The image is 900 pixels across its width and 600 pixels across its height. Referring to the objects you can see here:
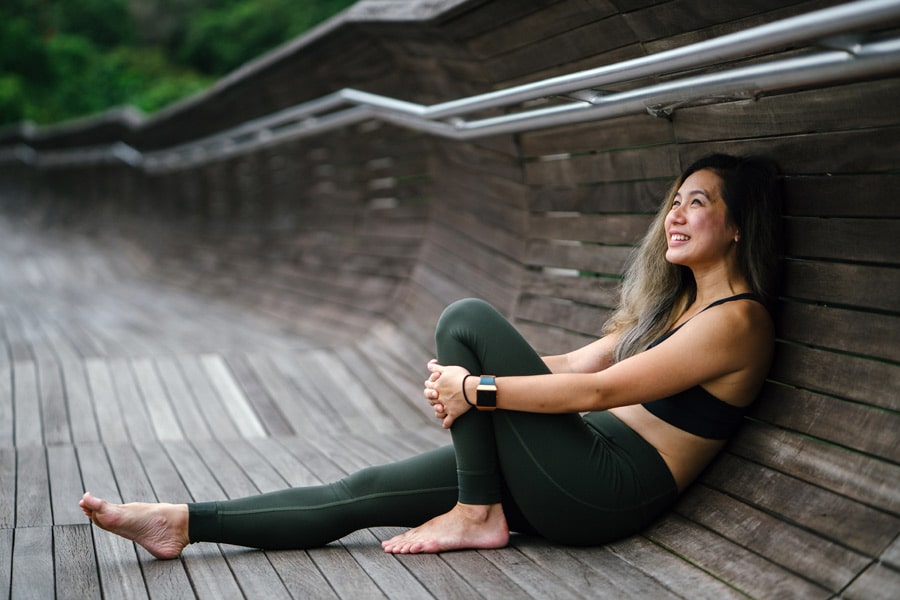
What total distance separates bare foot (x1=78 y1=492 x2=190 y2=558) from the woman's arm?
2.23 feet

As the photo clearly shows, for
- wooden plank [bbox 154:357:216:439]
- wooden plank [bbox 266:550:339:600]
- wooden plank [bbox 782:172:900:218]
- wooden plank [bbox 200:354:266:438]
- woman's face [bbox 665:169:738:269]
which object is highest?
wooden plank [bbox 782:172:900:218]

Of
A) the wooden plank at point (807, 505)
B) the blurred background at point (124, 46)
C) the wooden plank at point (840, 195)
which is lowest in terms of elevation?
the wooden plank at point (807, 505)

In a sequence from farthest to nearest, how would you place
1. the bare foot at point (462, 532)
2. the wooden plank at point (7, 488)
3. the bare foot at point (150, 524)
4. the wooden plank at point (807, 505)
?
the wooden plank at point (7, 488) → the bare foot at point (462, 532) → the bare foot at point (150, 524) → the wooden plank at point (807, 505)

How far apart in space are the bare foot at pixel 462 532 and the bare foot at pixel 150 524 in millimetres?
496

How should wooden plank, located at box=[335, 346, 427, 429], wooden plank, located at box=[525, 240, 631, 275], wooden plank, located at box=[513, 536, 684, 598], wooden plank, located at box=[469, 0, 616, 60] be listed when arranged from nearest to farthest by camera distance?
wooden plank, located at box=[513, 536, 684, 598]
wooden plank, located at box=[469, 0, 616, 60]
wooden plank, located at box=[525, 240, 631, 275]
wooden plank, located at box=[335, 346, 427, 429]

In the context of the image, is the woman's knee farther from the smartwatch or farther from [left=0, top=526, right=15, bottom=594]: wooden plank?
[left=0, top=526, right=15, bottom=594]: wooden plank

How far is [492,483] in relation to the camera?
2393mm

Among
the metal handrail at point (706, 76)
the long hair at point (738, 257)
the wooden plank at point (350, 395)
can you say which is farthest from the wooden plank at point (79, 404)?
the long hair at point (738, 257)

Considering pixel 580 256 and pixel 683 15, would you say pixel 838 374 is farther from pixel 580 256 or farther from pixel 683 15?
pixel 580 256

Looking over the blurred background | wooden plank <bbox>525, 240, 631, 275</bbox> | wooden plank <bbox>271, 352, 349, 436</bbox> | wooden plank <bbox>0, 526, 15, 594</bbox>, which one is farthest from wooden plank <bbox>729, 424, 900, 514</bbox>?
the blurred background

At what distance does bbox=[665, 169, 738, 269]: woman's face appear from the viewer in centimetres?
235

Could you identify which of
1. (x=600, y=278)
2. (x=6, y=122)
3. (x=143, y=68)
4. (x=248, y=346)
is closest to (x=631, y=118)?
(x=600, y=278)

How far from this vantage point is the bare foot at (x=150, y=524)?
91.1 inches

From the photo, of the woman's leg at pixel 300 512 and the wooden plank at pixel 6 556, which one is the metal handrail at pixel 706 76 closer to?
the woman's leg at pixel 300 512
